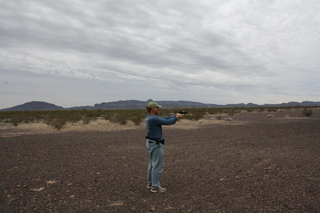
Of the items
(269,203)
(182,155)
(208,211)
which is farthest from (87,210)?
(182,155)

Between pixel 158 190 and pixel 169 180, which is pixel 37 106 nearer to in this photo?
pixel 169 180

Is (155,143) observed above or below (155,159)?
above

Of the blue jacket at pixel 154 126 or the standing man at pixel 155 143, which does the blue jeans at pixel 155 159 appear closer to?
the standing man at pixel 155 143

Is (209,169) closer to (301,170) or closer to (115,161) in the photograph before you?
(301,170)

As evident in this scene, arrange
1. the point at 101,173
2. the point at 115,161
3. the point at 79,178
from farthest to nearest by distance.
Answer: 1. the point at 115,161
2. the point at 101,173
3. the point at 79,178

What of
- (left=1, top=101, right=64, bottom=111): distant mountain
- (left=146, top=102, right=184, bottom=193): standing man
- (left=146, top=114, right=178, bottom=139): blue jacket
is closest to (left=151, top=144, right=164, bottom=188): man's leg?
(left=146, top=102, right=184, bottom=193): standing man

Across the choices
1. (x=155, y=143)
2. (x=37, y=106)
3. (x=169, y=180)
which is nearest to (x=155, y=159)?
(x=155, y=143)

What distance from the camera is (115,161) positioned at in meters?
8.72

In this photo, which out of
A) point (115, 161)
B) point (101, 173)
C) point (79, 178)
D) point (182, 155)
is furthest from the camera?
point (182, 155)

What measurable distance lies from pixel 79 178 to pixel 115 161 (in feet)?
6.96

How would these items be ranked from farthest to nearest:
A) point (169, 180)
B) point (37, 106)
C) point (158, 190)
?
point (37, 106) → point (169, 180) → point (158, 190)

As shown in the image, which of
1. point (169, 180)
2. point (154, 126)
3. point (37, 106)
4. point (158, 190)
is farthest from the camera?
point (37, 106)

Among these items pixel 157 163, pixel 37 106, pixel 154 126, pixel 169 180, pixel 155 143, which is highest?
pixel 37 106

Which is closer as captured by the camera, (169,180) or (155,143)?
(155,143)
